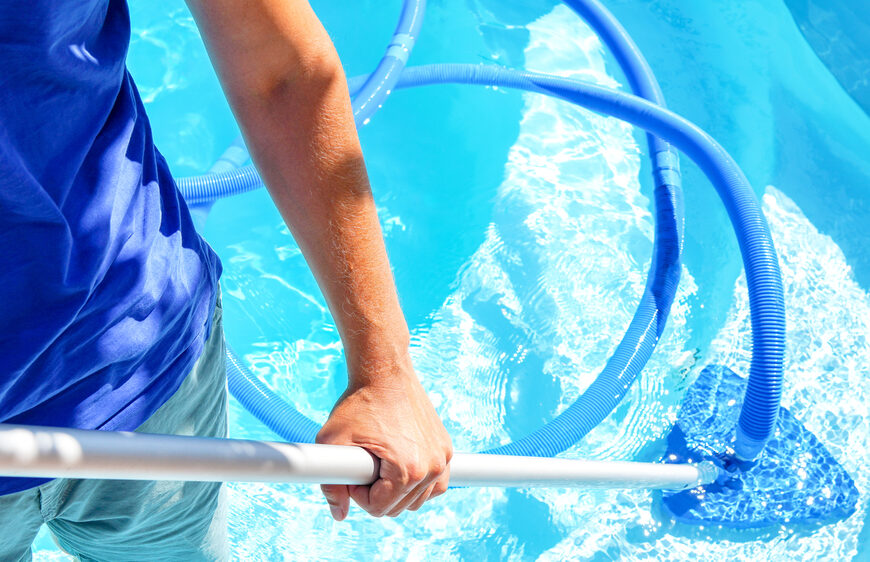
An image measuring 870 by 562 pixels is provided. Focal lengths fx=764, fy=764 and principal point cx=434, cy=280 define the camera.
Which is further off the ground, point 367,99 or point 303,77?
point 303,77

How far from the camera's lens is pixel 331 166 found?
40.7 inches

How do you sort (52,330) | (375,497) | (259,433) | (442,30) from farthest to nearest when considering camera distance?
1. (442,30)
2. (259,433)
3. (375,497)
4. (52,330)

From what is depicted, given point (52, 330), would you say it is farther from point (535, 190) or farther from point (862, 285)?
point (862, 285)

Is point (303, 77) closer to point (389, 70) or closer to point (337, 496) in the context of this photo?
point (337, 496)

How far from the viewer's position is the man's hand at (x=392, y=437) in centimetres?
98

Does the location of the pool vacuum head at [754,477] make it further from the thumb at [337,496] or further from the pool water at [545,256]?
the thumb at [337,496]

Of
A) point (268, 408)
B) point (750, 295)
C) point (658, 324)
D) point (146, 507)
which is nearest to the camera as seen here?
point (146, 507)

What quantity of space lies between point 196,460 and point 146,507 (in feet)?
1.47

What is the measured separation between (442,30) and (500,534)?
2646 mm

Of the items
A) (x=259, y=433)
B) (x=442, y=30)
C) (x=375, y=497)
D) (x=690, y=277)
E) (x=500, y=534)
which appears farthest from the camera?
(x=442, y=30)

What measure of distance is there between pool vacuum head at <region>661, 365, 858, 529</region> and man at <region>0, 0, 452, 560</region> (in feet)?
6.34

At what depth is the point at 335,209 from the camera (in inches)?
40.8

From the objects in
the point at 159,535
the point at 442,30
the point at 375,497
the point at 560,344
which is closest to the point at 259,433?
the point at 560,344

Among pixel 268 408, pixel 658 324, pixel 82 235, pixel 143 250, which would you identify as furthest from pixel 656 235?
pixel 82 235
